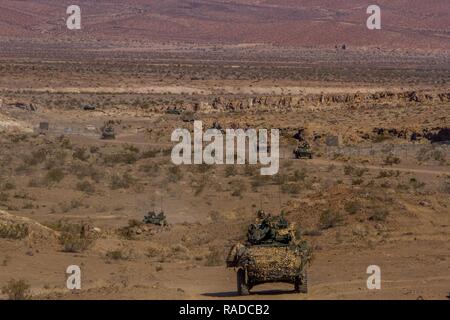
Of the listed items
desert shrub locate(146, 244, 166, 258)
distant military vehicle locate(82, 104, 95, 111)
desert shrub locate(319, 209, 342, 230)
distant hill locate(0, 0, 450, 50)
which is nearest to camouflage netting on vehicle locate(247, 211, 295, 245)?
desert shrub locate(146, 244, 166, 258)


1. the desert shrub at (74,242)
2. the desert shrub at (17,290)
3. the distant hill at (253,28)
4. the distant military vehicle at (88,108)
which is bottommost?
the desert shrub at (17,290)

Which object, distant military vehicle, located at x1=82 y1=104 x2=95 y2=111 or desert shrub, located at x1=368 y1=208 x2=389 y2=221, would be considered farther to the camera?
distant military vehicle, located at x1=82 y1=104 x2=95 y2=111

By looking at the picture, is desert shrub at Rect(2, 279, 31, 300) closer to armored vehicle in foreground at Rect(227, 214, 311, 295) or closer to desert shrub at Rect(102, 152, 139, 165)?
armored vehicle in foreground at Rect(227, 214, 311, 295)

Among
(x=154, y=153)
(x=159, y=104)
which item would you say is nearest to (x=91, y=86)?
(x=159, y=104)

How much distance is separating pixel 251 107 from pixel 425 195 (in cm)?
4019

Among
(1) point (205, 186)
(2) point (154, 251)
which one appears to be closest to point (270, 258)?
(2) point (154, 251)

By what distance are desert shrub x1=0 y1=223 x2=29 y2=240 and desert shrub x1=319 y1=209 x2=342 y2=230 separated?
6188 mm

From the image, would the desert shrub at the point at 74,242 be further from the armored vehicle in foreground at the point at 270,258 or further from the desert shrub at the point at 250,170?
the desert shrub at the point at 250,170

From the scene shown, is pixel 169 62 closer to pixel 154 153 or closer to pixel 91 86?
pixel 91 86

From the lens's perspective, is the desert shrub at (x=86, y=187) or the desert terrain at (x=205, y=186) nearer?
the desert terrain at (x=205, y=186)

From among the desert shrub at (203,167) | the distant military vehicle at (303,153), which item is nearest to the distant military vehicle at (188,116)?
the distant military vehicle at (303,153)

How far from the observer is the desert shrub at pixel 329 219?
23484 mm

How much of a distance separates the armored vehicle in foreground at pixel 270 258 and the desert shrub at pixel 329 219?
7360mm

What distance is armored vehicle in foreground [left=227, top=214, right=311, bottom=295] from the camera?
15531mm
